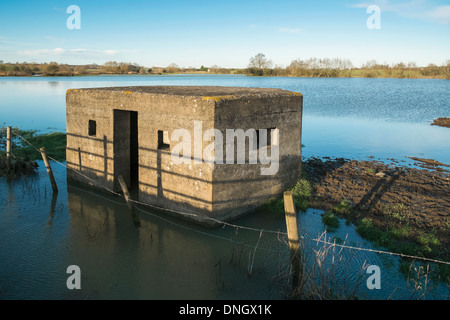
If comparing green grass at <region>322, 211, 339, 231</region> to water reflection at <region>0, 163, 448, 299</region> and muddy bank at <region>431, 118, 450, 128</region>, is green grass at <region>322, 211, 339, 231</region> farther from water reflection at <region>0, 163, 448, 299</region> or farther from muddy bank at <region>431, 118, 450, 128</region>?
muddy bank at <region>431, 118, 450, 128</region>

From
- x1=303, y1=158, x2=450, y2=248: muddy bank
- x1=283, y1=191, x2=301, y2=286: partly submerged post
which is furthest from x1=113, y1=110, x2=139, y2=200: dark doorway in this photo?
x1=283, y1=191, x2=301, y2=286: partly submerged post

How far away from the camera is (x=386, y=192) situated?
12273mm

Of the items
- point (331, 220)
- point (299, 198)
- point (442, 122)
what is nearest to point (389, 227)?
point (331, 220)

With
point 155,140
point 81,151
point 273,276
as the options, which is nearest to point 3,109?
point 81,151

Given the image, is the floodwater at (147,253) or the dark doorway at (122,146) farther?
the dark doorway at (122,146)

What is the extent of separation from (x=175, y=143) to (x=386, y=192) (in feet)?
23.6

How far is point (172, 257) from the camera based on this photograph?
8055mm

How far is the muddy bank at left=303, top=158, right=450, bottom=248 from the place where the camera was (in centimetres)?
1009

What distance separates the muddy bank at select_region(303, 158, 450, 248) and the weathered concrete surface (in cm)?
180

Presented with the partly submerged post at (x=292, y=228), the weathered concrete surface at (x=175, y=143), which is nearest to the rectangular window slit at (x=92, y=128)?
the weathered concrete surface at (x=175, y=143)

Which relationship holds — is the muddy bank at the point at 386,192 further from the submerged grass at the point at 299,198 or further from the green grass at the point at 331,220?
the green grass at the point at 331,220

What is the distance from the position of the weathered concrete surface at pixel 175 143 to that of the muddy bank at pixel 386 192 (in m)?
1.80

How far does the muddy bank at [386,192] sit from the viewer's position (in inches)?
397

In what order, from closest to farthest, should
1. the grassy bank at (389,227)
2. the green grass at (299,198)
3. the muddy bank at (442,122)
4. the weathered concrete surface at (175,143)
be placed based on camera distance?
the grassy bank at (389,227)
the weathered concrete surface at (175,143)
the green grass at (299,198)
the muddy bank at (442,122)
